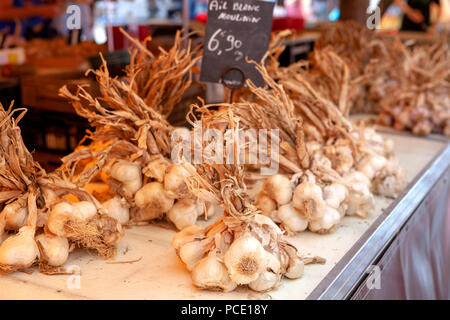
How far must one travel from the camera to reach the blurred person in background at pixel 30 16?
4859 millimetres

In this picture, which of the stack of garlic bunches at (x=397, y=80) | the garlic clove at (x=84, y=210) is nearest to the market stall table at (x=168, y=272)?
the garlic clove at (x=84, y=210)

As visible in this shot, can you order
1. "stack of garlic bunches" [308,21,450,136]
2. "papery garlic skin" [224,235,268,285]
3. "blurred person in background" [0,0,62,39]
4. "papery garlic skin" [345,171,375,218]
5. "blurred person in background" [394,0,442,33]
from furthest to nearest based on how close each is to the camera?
"blurred person in background" [394,0,442,33] < "blurred person in background" [0,0,62,39] < "stack of garlic bunches" [308,21,450,136] < "papery garlic skin" [345,171,375,218] < "papery garlic skin" [224,235,268,285]

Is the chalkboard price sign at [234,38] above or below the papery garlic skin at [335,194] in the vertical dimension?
above

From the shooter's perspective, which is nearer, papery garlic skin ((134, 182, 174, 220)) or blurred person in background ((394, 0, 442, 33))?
papery garlic skin ((134, 182, 174, 220))

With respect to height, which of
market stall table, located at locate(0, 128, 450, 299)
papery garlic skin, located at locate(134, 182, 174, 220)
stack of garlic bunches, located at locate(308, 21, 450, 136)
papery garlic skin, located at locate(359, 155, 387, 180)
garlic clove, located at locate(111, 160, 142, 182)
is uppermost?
stack of garlic bunches, located at locate(308, 21, 450, 136)

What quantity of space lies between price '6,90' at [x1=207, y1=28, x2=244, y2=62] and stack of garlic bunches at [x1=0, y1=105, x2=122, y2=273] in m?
0.69

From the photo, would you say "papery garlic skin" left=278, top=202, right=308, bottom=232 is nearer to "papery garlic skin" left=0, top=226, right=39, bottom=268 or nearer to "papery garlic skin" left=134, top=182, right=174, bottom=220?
"papery garlic skin" left=134, top=182, right=174, bottom=220

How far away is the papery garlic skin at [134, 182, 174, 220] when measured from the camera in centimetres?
138

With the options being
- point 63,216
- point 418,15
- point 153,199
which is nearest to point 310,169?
point 153,199

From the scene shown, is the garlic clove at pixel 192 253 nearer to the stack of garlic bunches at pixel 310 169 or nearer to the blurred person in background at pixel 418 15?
the stack of garlic bunches at pixel 310 169

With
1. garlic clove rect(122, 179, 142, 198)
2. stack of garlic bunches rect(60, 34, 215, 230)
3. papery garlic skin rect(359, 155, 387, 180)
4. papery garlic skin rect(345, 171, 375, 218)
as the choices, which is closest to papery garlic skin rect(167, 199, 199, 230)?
stack of garlic bunches rect(60, 34, 215, 230)

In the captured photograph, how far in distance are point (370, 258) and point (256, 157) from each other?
1.37ft
